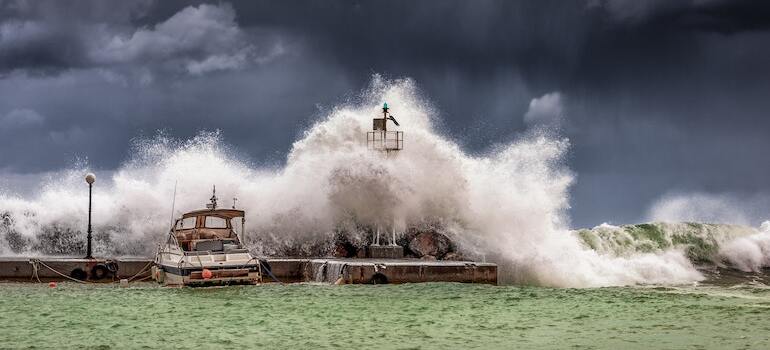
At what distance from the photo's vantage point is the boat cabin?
2985 cm

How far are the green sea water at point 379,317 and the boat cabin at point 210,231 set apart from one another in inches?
70.7

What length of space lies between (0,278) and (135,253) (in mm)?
11932

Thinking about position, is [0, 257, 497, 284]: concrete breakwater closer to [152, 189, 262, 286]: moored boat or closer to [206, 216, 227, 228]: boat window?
[152, 189, 262, 286]: moored boat

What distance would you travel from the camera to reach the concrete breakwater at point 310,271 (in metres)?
29.2

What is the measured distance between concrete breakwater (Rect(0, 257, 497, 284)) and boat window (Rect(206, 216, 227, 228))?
2.37 m

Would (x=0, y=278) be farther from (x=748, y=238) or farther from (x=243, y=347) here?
(x=748, y=238)

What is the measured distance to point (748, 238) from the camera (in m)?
51.9

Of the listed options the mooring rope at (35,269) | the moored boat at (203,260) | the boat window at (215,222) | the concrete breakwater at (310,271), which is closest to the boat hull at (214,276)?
the moored boat at (203,260)

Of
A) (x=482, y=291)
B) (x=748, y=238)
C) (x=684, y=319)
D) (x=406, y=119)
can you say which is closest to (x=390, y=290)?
(x=482, y=291)

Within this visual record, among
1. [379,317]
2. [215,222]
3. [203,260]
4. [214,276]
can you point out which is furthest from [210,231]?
[379,317]

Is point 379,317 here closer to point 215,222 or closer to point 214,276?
point 214,276

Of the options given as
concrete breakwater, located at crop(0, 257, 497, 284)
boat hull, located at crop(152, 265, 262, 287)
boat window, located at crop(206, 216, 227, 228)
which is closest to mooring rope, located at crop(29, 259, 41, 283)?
concrete breakwater, located at crop(0, 257, 497, 284)

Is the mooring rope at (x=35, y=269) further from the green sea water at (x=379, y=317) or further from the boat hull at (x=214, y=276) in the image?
the boat hull at (x=214, y=276)

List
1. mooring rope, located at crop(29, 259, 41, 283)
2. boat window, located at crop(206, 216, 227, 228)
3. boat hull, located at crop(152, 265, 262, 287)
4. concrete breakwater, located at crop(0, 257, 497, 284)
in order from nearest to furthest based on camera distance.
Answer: boat hull, located at crop(152, 265, 262, 287)
concrete breakwater, located at crop(0, 257, 497, 284)
mooring rope, located at crop(29, 259, 41, 283)
boat window, located at crop(206, 216, 227, 228)
